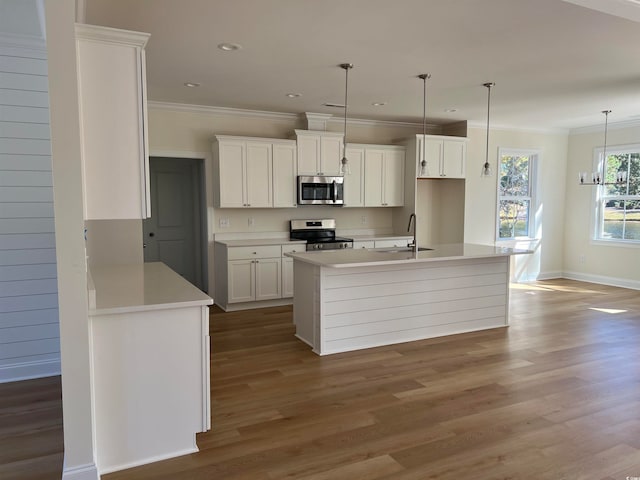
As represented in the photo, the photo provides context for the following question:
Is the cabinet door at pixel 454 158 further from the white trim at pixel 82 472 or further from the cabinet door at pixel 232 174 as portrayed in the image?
the white trim at pixel 82 472

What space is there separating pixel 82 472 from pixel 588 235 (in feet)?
27.0

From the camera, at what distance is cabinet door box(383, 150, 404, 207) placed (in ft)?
22.4

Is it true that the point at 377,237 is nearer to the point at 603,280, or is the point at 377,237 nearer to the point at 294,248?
the point at 294,248

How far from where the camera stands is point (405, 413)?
118 inches

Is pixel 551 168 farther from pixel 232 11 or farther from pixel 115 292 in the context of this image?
pixel 115 292

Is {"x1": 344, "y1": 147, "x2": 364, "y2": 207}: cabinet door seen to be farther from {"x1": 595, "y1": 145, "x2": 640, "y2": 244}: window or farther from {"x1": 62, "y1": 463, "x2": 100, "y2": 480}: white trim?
{"x1": 62, "y1": 463, "x2": 100, "y2": 480}: white trim

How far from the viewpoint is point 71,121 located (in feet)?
6.64

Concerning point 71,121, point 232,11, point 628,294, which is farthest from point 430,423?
point 628,294

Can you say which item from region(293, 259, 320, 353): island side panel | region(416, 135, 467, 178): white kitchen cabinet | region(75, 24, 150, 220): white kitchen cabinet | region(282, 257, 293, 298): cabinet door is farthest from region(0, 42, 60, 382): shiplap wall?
region(416, 135, 467, 178): white kitchen cabinet

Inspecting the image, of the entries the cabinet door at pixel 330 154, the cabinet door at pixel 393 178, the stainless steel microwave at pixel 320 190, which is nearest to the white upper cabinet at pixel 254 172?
the stainless steel microwave at pixel 320 190

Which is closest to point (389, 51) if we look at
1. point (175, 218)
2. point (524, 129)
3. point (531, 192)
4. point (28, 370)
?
point (28, 370)

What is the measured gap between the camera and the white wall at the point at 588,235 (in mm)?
7207

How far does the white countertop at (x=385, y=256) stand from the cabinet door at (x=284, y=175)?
166cm

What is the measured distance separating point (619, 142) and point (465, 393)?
6.06 meters
